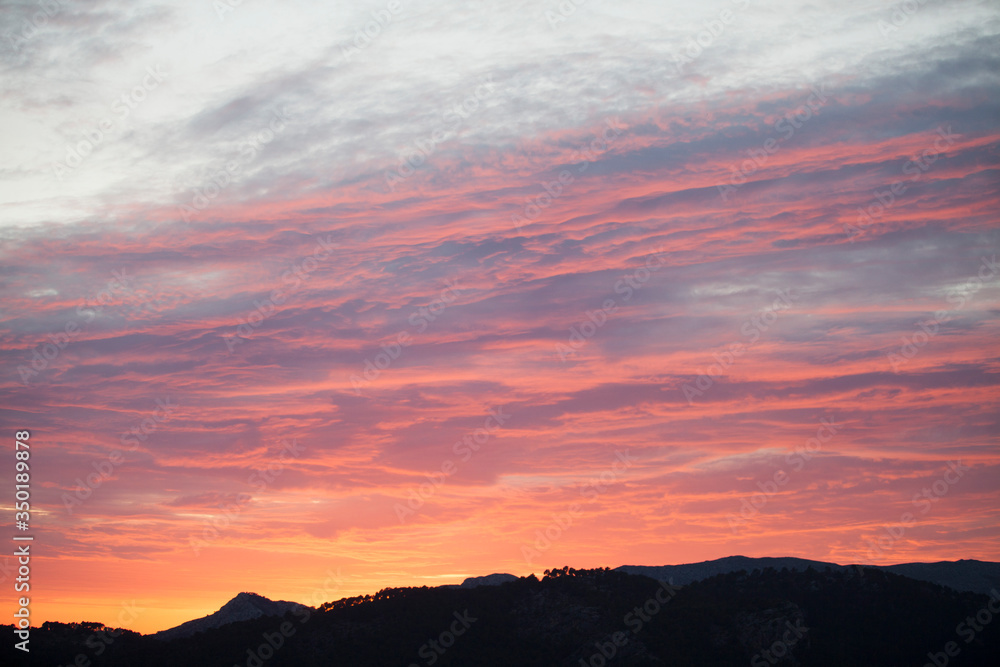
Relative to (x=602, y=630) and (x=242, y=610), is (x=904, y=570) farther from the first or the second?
(x=242, y=610)

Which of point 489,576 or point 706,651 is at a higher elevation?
point 489,576

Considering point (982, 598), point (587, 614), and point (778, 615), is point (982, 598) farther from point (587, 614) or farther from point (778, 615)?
point (587, 614)

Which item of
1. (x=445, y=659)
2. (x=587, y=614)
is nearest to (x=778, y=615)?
(x=587, y=614)

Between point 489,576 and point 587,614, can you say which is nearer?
point 587,614

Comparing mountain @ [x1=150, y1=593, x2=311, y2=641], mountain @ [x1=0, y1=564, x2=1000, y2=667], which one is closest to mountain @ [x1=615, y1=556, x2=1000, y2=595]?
mountain @ [x1=0, y1=564, x2=1000, y2=667]

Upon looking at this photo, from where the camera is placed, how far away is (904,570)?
11694cm

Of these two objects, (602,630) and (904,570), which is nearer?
(602,630)

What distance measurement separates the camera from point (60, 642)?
7562 cm

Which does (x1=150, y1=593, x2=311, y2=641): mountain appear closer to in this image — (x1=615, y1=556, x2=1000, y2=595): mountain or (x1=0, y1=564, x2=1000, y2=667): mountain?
(x1=0, y1=564, x2=1000, y2=667): mountain

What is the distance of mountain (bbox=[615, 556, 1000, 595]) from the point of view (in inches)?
4547

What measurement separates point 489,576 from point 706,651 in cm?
5695

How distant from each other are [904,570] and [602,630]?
6044 centimetres

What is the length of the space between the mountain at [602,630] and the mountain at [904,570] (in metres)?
29.0

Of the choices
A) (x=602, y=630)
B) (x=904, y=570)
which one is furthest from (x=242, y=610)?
(x=904, y=570)
